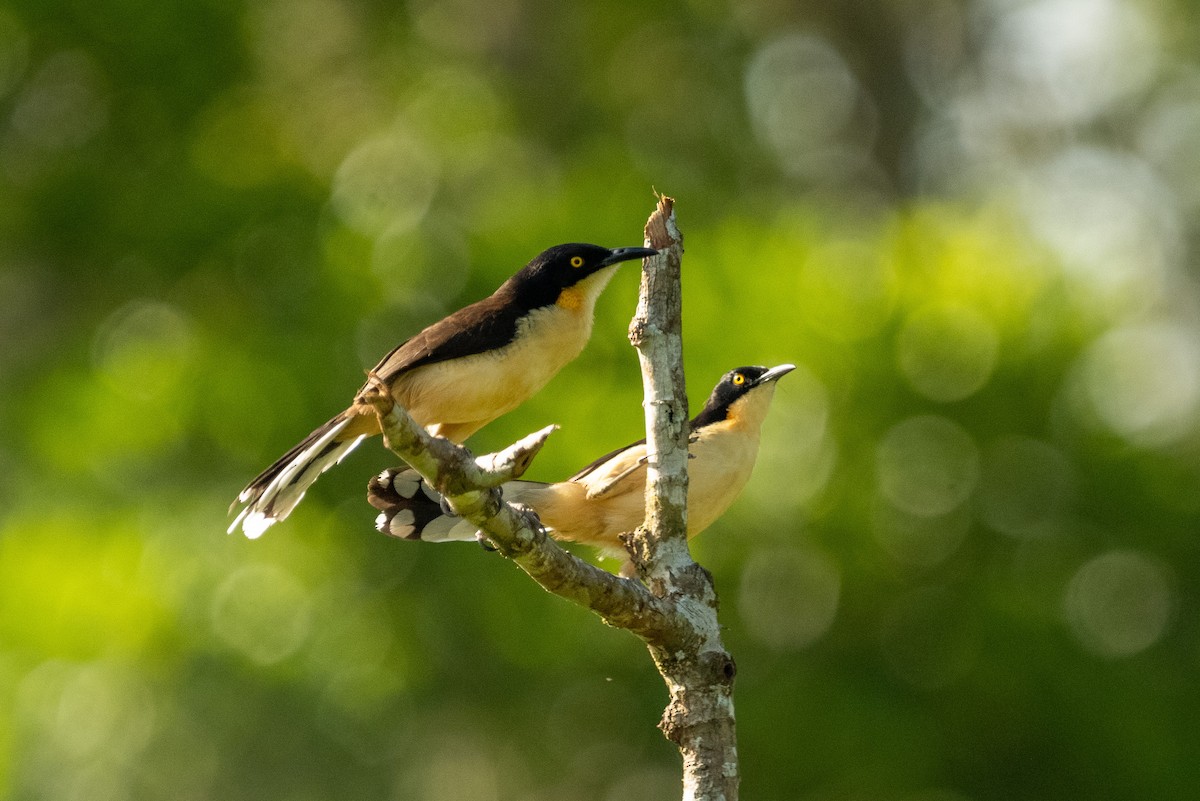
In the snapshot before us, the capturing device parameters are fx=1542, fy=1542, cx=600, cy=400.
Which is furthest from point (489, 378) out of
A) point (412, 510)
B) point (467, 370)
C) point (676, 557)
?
point (676, 557)

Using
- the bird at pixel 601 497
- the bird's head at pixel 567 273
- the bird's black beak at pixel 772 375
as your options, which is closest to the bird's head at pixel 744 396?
the bird's black beak at pixel 772 375

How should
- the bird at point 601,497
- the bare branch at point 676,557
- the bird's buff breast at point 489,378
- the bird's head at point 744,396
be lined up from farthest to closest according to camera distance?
the bird's head at point 744,396 → the bird at point 601,497 → the bird's buff breast at point 489,378 → the bare branch at point 676,557

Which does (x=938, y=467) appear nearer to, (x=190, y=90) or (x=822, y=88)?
(x=822, y=88)

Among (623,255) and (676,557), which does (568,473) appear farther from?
(676,557)

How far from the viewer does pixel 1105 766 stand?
39.1 ft

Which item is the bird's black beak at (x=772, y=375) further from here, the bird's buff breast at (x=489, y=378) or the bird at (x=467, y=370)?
the bird's buff breast at (x=489, y=378)

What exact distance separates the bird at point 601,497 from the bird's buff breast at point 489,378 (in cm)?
30

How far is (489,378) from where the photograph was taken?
595cm

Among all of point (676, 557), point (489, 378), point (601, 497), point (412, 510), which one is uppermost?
point (489, 378)

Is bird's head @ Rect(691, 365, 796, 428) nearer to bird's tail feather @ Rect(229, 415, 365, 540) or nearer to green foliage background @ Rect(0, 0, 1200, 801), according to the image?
bird's tail feather @ Rect(229, 415, 365, 540)

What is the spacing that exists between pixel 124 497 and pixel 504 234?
177 inches

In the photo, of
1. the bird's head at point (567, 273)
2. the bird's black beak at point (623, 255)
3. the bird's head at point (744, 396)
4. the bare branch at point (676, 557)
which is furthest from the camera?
the bird's head at point (744, 396)

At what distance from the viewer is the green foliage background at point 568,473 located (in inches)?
471

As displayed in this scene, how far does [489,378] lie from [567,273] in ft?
2.46
